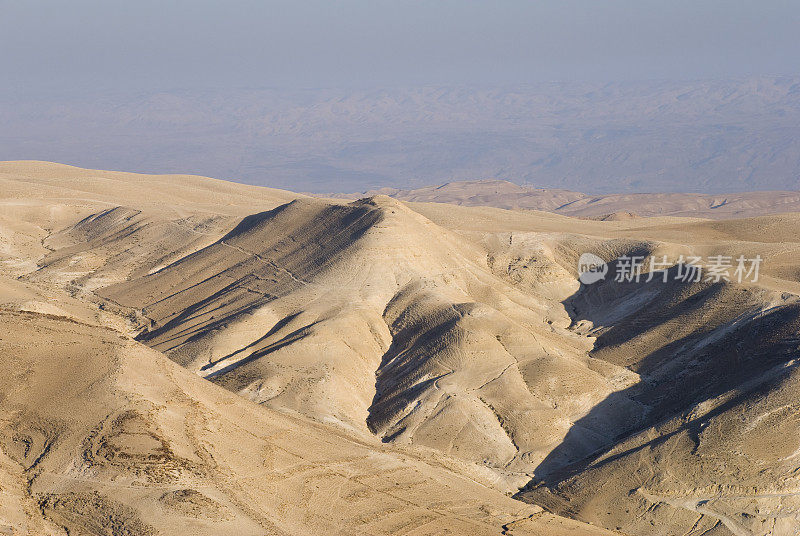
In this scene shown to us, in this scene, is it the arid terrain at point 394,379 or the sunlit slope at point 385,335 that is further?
the sunlit slope at point 385,335

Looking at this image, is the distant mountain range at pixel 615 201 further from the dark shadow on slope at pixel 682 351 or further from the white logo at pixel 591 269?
the dark shadow on slope at pixel 682 351

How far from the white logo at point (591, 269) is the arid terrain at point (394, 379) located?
1.10 ft

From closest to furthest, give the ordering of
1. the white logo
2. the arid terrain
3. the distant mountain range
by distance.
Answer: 1. the arid terrain
2. the white logo
3. the distant mountain range

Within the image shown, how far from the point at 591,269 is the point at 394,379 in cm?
1434

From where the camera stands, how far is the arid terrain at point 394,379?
20.1m

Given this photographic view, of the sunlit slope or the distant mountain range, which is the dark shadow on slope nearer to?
the sunlit slope

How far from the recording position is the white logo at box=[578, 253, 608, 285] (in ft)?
135

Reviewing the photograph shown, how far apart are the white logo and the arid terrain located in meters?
0.33

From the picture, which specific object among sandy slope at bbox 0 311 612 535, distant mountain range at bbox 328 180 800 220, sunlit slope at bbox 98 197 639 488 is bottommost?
distant mountain range at bbox 328 180 800 220

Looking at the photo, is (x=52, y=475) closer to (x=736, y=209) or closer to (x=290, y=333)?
(x=290, y=333)

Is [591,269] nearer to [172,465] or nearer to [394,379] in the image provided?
[394,379]

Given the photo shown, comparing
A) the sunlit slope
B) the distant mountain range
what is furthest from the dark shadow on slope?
the distant mountain range

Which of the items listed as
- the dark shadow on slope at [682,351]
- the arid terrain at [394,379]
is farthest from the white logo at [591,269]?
the dark shadow on slope at [682,351]

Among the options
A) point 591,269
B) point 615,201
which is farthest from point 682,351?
point 615,201
